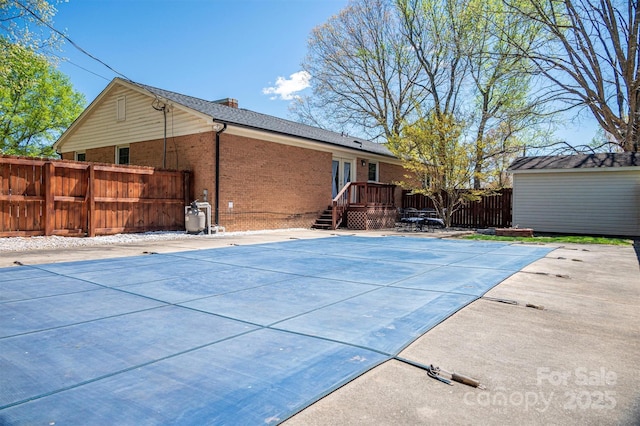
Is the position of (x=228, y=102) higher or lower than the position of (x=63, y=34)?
lower

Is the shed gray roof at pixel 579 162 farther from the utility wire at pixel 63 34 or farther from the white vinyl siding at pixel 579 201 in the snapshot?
the utility wire at pixel 63 34

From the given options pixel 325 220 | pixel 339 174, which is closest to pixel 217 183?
pixel 325 220

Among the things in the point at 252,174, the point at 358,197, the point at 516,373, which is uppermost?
the point at 252,174

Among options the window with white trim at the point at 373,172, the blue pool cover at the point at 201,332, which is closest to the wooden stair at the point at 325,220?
the window with white trim at the point at 373,172

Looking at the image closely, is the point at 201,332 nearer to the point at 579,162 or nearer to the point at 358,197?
the point at 358,197

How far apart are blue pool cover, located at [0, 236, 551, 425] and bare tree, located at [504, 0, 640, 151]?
608 inches

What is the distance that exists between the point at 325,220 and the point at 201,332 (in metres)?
13.1

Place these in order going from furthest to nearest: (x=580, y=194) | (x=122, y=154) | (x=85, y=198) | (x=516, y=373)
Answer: (x=122, y=154), (x=580, y=194), (x=85, y=198), (x=516, y=373)

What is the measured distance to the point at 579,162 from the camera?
1523cm

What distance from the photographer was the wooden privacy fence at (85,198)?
9.58m

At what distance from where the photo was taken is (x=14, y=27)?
47.5 ft

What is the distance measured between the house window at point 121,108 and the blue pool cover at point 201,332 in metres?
10.8

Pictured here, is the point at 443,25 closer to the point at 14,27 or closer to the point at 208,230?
the point at 208,230

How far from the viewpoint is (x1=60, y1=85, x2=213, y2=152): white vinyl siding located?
13.4m
